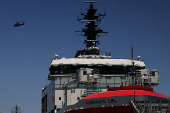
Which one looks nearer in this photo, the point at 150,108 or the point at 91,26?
the point at 150,108

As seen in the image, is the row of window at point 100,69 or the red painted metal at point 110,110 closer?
the red painted metal at point 110,110

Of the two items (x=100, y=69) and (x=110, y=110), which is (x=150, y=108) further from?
(x=100, y=69)

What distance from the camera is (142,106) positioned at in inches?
1499

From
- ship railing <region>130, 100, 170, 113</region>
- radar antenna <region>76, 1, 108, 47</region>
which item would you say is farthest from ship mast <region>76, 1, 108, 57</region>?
ship railing <region>130, 100, 170, 113</region>

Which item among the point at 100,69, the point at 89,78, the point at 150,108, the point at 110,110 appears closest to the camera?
the point at 150,108

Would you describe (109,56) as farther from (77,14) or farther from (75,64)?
(77,14)

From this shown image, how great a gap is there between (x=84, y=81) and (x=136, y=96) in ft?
33.5

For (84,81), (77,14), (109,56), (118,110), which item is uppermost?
(77,14)

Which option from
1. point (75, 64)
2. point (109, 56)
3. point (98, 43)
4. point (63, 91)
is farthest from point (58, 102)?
point (98, 43)

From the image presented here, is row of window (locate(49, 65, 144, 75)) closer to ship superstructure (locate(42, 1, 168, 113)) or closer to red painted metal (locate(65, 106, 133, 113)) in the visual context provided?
ship superstructure (locate(42, 1, 168, 113))

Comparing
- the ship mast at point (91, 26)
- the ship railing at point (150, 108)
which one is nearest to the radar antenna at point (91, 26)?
the ship mast at point (91, 26)

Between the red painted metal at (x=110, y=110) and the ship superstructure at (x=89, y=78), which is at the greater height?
the ship superstructure at (x=89, y=78)

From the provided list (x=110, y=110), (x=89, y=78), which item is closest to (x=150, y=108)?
(x=110, y=110)

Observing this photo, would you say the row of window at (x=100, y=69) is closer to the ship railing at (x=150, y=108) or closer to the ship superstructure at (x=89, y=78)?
the ship superstructure at (x=89, y=78)
